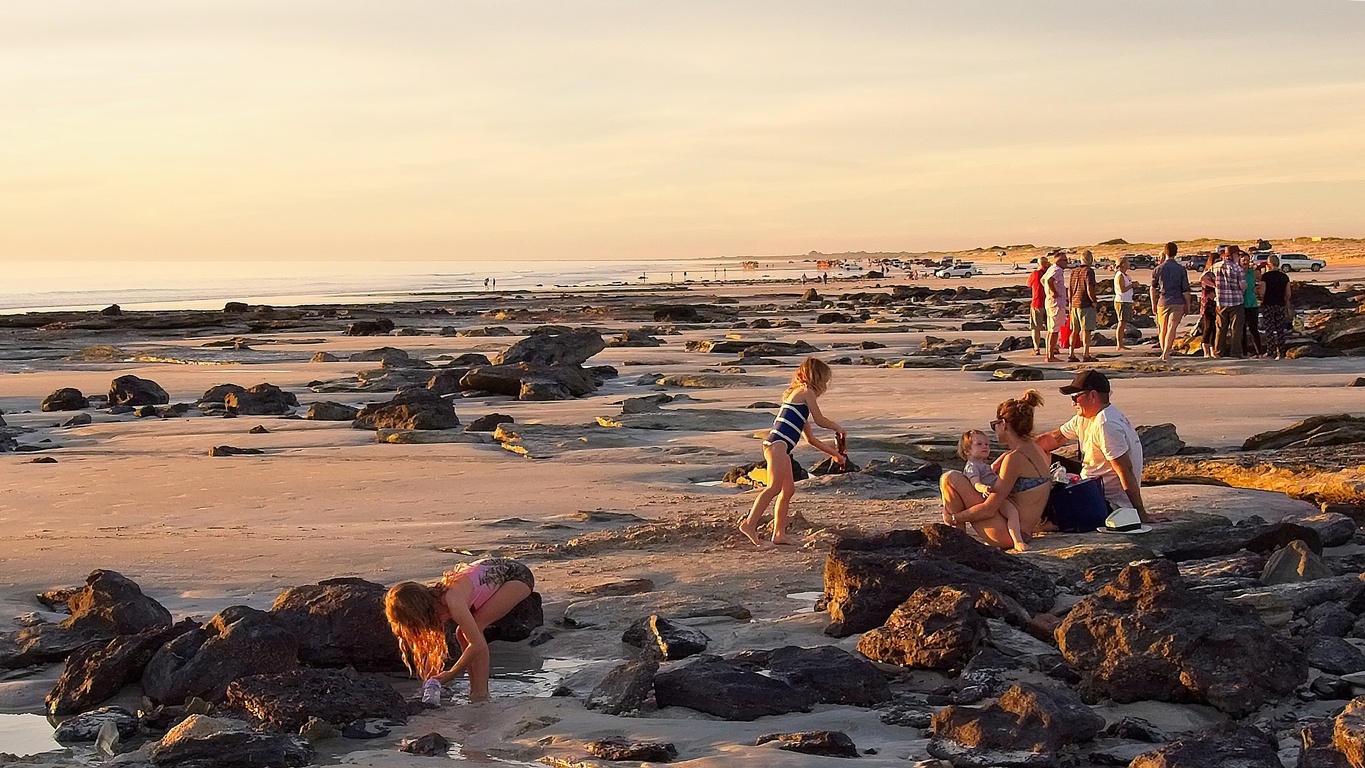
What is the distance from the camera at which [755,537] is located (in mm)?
9609

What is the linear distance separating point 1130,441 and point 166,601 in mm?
6036

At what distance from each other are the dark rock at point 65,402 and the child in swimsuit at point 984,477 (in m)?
16.0

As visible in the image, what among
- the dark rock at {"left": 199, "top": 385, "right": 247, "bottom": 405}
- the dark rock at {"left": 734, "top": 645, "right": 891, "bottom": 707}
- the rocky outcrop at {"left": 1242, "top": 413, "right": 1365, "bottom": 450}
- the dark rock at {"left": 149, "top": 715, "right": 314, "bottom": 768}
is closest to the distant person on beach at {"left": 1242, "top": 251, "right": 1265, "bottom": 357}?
A: the rocky outcrop at {"left": 1242, "top": 413, "right": 1365, "bottom": 450}

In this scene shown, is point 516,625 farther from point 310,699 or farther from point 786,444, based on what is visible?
point 786,444

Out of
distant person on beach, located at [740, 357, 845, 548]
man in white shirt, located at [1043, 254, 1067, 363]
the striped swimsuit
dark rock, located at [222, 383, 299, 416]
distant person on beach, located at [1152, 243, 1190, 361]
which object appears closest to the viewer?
distant person on beach, located at [740, 357, 845, 548]

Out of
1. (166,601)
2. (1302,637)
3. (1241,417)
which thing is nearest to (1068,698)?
(1302,637)

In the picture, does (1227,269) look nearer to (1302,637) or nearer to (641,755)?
(1302,637)

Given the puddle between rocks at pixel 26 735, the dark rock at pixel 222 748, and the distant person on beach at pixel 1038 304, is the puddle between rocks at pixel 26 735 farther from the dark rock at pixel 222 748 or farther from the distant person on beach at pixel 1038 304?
the distant person on beach at pixel 1038 304

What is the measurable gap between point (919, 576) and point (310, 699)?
315cm

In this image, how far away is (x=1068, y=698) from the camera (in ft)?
18.9

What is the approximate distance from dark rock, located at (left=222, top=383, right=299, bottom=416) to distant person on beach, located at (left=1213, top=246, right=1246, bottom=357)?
14.7 meters

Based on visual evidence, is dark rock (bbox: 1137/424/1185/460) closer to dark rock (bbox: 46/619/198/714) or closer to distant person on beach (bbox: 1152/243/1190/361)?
dark rock (bbox: 46/619/198/714)

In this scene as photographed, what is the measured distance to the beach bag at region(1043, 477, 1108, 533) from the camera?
920 cm

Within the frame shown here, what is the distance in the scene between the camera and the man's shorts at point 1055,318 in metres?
24.8
